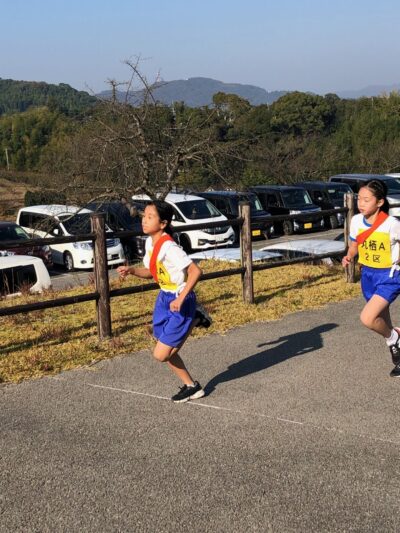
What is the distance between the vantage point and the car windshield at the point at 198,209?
20647 millimetres

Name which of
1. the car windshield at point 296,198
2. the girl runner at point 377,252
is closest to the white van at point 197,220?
the car windshield at point 296,198

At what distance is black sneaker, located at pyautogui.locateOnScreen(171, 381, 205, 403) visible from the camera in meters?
5.16

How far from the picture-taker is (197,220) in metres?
20.3

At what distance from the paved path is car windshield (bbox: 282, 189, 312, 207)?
1759 centimetres

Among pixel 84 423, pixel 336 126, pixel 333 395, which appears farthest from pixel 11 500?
pixel 336 126

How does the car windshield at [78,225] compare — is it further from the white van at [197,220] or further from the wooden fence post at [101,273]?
the wooden fence post at [101,273]

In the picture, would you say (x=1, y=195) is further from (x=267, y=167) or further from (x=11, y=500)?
(x=11, y=500)

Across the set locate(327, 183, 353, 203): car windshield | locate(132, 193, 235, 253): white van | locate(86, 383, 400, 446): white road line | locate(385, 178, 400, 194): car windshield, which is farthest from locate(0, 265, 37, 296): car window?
locate(385, 178, 400, 194): car windshield

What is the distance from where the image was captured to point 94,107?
16.7m

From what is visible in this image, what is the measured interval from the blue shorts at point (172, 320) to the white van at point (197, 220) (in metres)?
14.4

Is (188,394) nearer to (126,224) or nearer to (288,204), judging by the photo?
(126,224)

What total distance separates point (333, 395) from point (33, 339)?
3.42m

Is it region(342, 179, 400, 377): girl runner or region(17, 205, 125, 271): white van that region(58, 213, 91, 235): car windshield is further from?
region(342, 179, 400, 377): girl runner

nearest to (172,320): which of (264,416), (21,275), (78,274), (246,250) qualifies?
(264,416)
